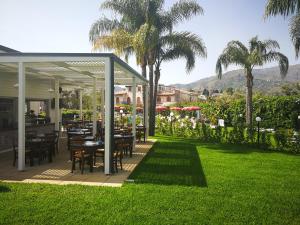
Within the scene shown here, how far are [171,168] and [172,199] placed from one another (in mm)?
3160

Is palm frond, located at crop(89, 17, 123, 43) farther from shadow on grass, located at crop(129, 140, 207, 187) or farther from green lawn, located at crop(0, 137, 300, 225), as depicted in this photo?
green lawn, located at crop(0, 137, 300, 225)

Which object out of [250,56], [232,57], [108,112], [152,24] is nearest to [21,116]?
[108,112]

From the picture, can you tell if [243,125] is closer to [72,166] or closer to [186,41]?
[186,41]

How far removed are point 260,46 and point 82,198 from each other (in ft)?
58.7

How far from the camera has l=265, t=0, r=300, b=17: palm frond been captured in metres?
12.1

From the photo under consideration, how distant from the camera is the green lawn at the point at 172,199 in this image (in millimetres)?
5395

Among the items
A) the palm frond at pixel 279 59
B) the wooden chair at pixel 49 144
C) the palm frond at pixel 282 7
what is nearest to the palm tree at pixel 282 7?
the palm frond at pixel 282 7

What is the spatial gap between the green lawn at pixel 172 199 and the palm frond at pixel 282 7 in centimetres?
641

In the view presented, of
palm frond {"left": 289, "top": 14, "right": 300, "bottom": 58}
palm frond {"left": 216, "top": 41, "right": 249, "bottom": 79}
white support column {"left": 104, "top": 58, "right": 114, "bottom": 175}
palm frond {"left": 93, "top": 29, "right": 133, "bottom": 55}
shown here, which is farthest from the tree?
white support column {"left": 104, "top": 58, "right": 114, "bottom": 175}

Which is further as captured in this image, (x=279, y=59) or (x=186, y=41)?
(x=279, y=59)

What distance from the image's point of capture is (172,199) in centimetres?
642

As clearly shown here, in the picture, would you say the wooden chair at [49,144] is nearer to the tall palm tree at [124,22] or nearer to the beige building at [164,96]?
the tall palm tree at [124,22]

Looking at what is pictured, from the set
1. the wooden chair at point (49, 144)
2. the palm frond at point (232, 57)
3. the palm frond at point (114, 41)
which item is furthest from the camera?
the palm frond at point (232, 57)

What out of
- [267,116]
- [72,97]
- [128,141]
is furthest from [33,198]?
[72,97]
